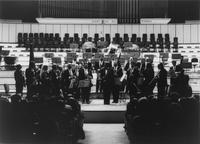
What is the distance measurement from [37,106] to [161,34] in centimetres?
1254

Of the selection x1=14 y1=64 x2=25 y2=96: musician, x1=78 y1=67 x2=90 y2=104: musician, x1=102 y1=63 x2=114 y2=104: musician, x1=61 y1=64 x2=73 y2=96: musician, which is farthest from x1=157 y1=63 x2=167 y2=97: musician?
x1=14 y1=64 x2=25 y2=96: musician

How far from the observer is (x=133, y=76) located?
10.6 meters

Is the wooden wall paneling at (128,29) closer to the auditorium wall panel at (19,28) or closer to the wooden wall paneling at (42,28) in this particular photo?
the wooden wall paneling at (42,28)

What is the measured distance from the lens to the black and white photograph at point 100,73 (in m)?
6.45

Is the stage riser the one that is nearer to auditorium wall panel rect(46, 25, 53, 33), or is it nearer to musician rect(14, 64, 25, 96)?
musician rect(14, 64, 25, 96)

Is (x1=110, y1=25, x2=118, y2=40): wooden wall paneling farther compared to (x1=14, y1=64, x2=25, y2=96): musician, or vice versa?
(x1=110, y1=25, x2=118, y2=40): wooden wall paneling

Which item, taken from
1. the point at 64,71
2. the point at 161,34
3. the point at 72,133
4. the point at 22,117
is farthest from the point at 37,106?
the point at 161,34

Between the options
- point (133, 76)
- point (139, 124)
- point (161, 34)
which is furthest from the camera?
point (161, 34)

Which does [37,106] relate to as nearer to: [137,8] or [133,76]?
[133,76]

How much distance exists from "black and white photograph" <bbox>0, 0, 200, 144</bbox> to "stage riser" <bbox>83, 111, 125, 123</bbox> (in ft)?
0.08

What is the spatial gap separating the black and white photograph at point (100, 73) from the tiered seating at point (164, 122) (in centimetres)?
2

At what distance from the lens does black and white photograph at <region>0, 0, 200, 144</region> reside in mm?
6449

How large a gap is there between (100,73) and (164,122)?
203 inches

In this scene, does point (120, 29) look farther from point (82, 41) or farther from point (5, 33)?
point (5, 33)
